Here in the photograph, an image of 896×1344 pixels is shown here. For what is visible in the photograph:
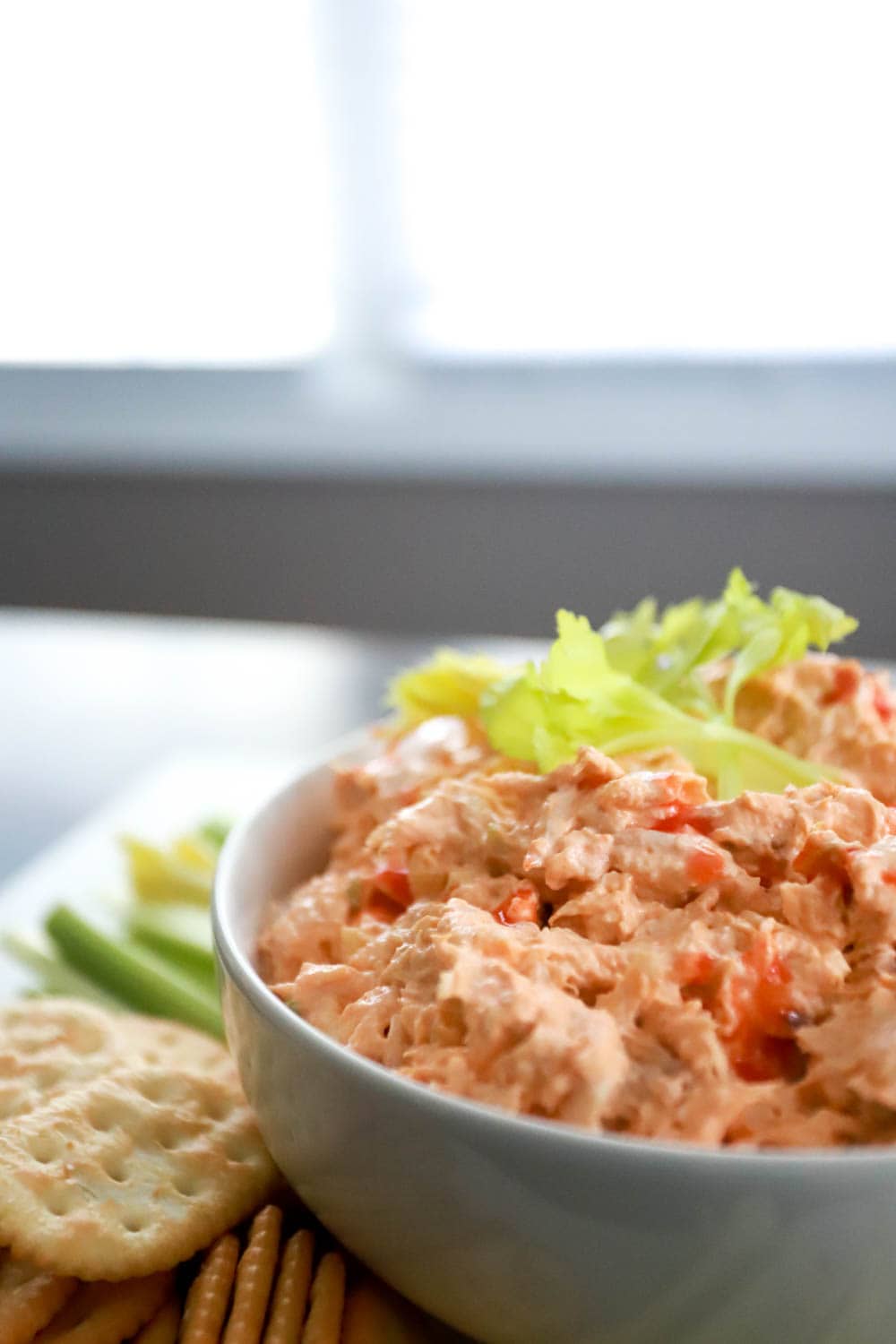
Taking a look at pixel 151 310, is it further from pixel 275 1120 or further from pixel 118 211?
pixel 275 1120

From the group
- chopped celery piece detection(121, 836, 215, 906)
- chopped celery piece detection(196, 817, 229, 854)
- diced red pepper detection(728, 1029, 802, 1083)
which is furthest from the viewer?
chopped celery piece detection(196, 817, 229, 854)

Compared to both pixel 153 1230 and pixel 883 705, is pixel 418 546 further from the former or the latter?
pixel 153 1230

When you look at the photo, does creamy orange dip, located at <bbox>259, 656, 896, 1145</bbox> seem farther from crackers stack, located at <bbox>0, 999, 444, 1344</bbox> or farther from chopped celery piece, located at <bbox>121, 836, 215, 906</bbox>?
chopped celery piece, located at <bbox>121, 836, 215, 906</bbox>

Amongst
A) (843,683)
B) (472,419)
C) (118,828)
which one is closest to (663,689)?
(843,683)

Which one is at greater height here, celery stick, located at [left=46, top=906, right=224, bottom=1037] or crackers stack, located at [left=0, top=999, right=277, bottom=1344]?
crackers stack, located at [left=0, top=999, right=277, bottom=1344]

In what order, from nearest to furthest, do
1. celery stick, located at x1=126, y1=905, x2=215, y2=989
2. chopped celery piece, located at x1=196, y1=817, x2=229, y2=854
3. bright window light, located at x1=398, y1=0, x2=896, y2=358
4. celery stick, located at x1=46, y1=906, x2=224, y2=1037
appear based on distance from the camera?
celery stick, located at x1=46, y1=906, x2=224, y2=1037 < celery stick, located at x1=126, y1=905, x2=215, y2=989 < chopped celery piece, located at x1=196, y1=817, x2=229, y2=854 < bright window light, located at x1=398, y1=0, x2=896, y2=358

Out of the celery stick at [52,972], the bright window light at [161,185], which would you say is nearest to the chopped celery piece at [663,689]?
the celery stick at [52,972]

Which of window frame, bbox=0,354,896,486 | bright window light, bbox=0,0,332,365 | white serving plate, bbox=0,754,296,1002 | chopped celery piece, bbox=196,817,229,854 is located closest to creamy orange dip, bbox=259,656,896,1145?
white serving plate, bbox=0,754,296,1002

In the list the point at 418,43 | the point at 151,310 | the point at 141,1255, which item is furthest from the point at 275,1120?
the point at 151,310
